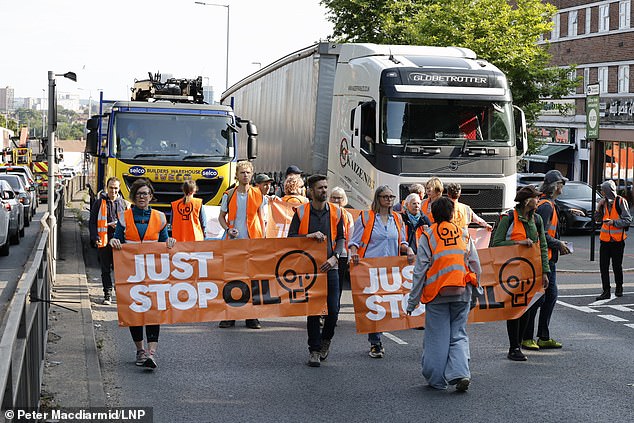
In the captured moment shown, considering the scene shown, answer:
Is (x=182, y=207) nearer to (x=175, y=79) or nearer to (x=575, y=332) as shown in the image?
(x=575, y=332)

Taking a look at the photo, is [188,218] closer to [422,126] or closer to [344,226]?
[344,226]

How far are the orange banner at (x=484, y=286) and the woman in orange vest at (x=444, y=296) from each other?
1632 mm

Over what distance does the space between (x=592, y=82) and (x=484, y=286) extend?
4201 centimetres

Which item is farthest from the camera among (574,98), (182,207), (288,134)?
(574,98)

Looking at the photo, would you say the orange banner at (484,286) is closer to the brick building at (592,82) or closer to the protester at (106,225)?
the protester at (106,225)

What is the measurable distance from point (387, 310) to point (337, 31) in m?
38.2

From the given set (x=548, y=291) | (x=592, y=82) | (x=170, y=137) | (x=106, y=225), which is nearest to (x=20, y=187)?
(x=170, y=137)

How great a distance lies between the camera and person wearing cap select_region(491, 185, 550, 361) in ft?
34.5

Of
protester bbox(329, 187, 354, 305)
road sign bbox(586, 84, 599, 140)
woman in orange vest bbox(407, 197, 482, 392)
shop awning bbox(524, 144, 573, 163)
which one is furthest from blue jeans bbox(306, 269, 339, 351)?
shop awning bbox(524, 144, 573, 163)

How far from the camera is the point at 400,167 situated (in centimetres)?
1667

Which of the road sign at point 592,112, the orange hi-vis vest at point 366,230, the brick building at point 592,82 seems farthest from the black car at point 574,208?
the orange hi-vis vest at point 366,230

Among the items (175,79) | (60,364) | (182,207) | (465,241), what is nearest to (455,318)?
(465,241)

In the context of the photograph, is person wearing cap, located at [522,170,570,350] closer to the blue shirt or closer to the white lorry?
the blue shirt

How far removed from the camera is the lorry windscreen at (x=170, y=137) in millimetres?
19391
